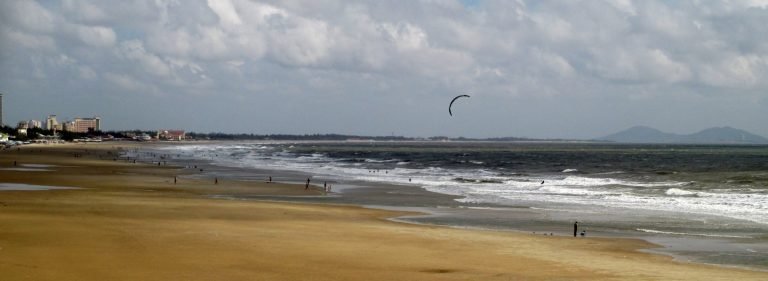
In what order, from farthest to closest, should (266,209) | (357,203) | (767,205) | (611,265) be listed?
(357,203) → (767,205) → (266,209) → (611,265)

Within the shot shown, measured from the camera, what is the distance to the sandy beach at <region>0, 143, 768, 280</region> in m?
14.1

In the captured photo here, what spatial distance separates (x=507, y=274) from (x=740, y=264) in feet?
18.7

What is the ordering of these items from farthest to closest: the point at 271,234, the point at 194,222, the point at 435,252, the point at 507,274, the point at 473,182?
the point at 473,182 → the point at 194,222 → the point at 271,234 → the point at 435,252 → the point at 507,274

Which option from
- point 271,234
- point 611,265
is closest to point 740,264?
point 611,265

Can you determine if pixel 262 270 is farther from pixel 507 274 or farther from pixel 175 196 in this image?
pixel 175 196

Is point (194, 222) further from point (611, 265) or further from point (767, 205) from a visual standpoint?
point (767, 205)

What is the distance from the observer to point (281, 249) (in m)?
17.0

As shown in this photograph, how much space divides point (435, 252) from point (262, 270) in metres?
4.56

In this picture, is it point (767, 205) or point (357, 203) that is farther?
point (357, 203)

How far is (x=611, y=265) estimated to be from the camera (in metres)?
15.9

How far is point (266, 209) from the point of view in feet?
90.9

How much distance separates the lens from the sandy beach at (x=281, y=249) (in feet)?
46.4

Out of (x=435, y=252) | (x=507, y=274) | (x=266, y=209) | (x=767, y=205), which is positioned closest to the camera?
(x=507, y=274)

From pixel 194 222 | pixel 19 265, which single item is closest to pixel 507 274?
pixel 19 265
